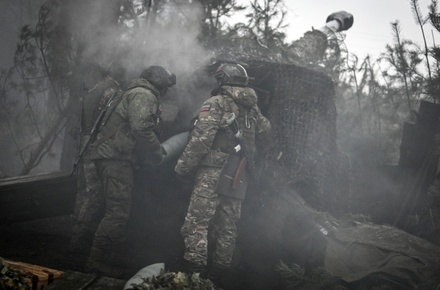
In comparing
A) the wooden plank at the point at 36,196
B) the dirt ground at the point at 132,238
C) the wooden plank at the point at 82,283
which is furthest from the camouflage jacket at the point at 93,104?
the wooden plank at the point at 82,283

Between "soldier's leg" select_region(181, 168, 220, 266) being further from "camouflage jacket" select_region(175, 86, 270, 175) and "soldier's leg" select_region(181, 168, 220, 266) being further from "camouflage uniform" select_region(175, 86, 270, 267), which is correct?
"camouflage jacket" select_region(175, 86, 270, 175)

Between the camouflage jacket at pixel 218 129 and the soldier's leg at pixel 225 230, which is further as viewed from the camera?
the camouflage jacket at pixel 218 129

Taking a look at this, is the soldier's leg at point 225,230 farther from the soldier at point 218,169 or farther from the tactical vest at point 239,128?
the tactical vest at point 239,128

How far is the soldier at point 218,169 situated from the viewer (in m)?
4.30

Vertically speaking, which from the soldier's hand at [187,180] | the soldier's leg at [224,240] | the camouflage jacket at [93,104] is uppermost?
the camouflage jacket at [93,104]

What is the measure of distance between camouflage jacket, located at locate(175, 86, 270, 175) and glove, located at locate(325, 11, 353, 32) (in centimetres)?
393

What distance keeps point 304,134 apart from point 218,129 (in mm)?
1666

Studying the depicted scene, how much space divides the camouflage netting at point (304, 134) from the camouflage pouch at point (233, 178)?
938mm

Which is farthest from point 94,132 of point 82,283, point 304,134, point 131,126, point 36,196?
point 304,134

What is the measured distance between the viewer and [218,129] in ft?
15.1

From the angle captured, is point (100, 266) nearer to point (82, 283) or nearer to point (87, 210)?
point (87, 210)

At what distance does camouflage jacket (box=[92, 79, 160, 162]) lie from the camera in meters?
4.27

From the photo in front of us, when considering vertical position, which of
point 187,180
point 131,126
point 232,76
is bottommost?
point 187,180

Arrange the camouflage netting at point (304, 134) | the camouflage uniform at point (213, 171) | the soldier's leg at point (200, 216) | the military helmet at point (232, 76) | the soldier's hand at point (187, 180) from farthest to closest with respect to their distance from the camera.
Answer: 1. the camouflage netting at point (304, 134)
2. the soldier's hand at point (187, 180)
3. the military helmet at point (232, 76)
4. the camouflage uniform at point (213, 171)
5. the soldier's leg at point (200, 216)
